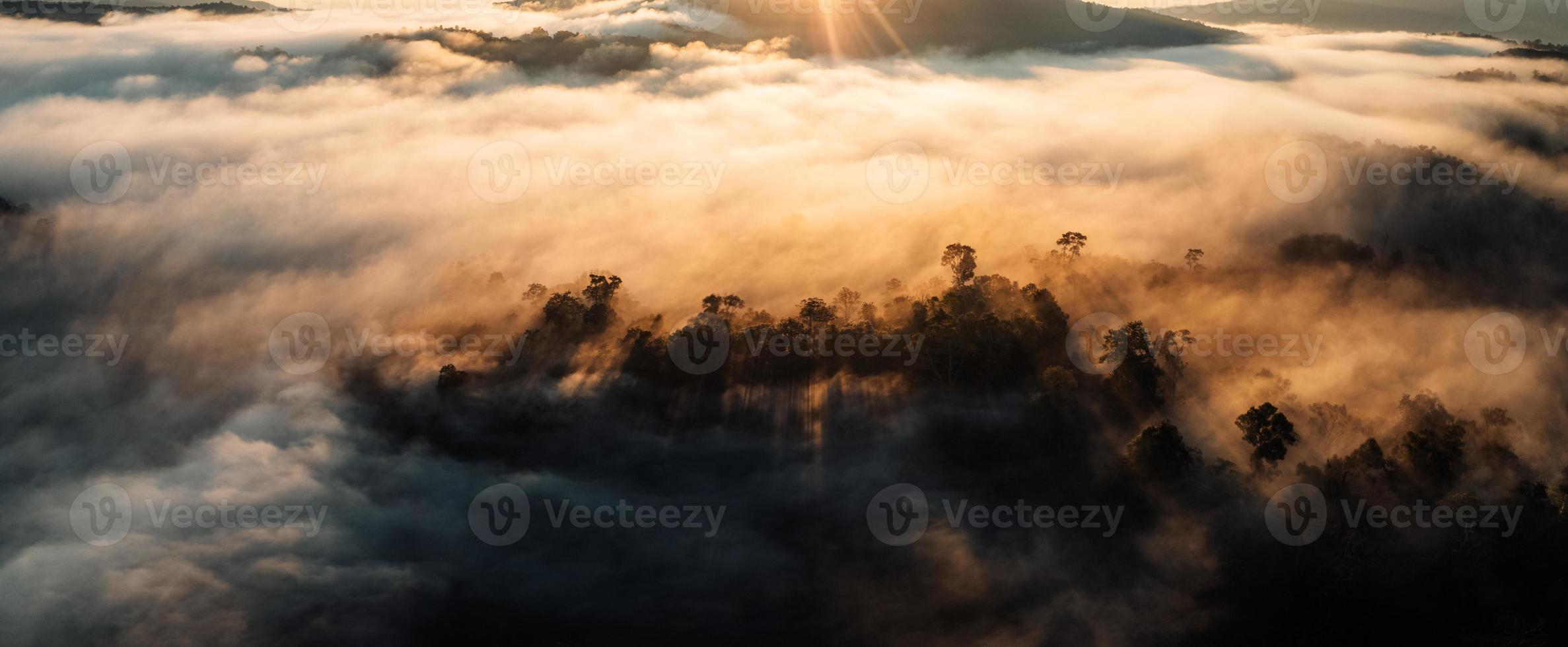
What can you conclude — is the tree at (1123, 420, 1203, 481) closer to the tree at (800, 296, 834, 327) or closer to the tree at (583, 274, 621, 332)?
the tree at (800, 296, 834, 327)

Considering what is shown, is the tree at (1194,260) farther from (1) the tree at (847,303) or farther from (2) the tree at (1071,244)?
(1) the tree at (847,303)

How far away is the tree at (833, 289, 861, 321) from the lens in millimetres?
141250

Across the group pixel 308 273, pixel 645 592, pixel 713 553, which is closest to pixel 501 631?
pixel 645 592

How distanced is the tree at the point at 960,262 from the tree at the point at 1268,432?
4990 cm

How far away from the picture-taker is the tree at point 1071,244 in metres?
156

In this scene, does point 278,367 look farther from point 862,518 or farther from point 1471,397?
point 1471,397

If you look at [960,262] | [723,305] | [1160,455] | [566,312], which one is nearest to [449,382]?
[566,312]

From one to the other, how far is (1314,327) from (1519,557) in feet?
185

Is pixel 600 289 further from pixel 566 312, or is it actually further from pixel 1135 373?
pixel 1135 373

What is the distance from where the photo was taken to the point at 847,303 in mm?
Answer: 141625

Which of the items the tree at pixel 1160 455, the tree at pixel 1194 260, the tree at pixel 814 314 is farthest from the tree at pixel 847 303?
the tree at pixel 1194 260

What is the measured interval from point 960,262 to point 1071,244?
2442 cm

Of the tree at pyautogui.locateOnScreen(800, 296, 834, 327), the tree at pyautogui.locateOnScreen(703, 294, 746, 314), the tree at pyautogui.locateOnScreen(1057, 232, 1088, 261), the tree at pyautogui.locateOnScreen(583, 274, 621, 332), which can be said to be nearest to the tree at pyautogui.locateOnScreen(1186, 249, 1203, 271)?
the tree at pyautogui.locateOnScreen(1057, 232, 1088, 261)

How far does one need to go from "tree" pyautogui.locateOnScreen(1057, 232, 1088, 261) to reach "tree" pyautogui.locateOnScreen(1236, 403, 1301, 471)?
179ft
